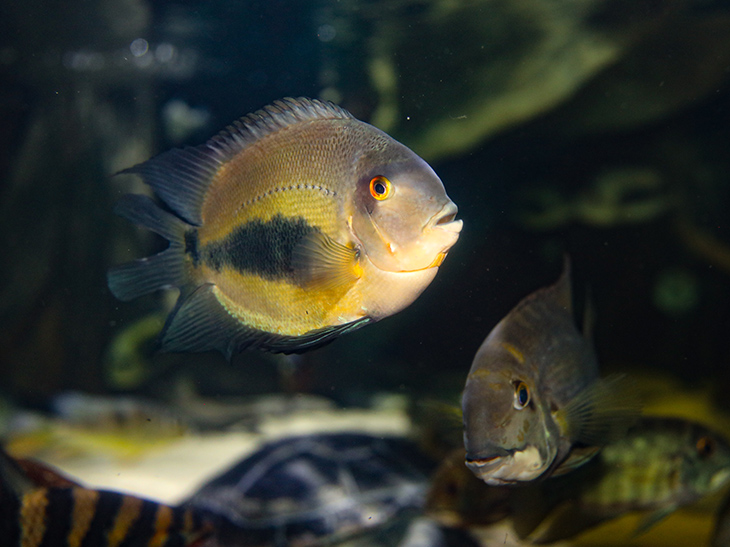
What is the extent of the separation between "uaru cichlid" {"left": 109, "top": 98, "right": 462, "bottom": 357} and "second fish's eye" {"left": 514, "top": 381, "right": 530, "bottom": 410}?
376 mm

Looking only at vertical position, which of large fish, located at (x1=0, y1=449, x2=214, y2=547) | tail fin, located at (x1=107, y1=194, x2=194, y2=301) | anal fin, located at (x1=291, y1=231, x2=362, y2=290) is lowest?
large fish, located at (x1=0, y1=449, x2=214, y2=547)

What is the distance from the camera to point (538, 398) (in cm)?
128

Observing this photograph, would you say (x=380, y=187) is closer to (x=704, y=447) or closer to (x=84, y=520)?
(x=84, y=520)

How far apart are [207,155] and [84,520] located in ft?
4.48

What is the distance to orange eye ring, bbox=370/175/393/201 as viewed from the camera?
42.6 inches

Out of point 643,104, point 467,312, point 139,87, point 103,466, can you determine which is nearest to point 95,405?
point 103,466

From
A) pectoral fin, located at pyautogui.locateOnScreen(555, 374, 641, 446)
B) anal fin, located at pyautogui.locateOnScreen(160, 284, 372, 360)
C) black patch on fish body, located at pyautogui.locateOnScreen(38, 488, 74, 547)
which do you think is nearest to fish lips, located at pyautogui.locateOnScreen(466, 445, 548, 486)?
pectoral fin, located at pyautogui.locateOnScreen(555, 374, 641, 446)

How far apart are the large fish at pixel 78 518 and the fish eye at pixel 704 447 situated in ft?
7.14

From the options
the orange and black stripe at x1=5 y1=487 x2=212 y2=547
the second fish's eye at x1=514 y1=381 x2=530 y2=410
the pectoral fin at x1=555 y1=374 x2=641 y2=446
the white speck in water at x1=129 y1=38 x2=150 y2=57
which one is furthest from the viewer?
the white speck in water at x1=129 y1=38 x2=150 y2=57

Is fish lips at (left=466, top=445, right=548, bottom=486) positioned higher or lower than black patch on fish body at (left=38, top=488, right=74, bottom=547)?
higher

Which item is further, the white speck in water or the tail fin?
the white speck in water

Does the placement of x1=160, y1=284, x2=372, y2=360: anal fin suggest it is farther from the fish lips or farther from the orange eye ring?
the fish lips

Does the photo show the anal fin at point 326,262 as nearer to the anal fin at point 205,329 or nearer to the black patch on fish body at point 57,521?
the anal fin at point 205,329

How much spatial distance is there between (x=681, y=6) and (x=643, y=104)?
972 millimetres
